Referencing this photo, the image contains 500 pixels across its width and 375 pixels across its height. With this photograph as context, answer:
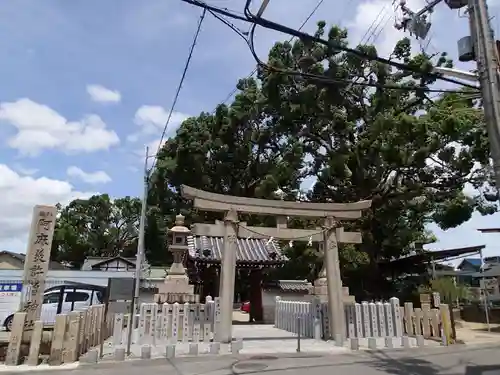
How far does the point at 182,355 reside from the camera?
1055 centimetres

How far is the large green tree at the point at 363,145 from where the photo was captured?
2064 cm

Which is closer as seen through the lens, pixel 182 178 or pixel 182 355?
pixel 182 355

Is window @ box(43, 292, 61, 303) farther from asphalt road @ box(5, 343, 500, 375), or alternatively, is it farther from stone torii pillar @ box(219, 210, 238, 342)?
asphalt road @ box(5, 343, 500, 375)

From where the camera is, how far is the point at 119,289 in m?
16.2

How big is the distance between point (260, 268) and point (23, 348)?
42.1ft

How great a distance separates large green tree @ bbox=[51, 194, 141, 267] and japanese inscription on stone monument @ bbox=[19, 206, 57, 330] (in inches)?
1592

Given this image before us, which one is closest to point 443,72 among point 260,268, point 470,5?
point 470,5

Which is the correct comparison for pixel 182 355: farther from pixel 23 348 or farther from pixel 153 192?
pixel 153 192

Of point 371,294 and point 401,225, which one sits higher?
point 401,225

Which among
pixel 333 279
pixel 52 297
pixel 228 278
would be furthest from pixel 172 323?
pixel 52 297

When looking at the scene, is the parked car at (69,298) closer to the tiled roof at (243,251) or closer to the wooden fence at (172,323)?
the tiled roof at (243,251)

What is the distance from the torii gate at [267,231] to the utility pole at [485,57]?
6.94 m

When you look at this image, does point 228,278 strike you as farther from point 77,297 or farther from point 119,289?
point 77,297

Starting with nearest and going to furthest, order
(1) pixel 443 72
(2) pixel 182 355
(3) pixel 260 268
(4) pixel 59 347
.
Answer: (1) pixel 443 72 < (4) pixel 59 347 < (2) pixel 182 355 < (3) pixel 260 268
